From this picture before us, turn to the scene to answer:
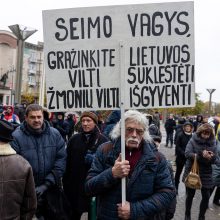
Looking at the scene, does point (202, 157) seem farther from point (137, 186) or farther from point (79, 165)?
point (137, 186)

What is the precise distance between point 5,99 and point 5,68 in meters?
12.5

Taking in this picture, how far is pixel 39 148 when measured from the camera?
461 cm

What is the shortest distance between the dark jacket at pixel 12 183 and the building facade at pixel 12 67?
25359mm

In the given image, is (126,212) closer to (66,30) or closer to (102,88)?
(102,88)

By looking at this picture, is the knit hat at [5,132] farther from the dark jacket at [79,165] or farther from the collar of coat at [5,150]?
the dark jacket at [79,165]

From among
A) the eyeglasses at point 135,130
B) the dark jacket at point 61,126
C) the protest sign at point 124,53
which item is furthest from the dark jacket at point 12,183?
the dark jacket at point 61,126

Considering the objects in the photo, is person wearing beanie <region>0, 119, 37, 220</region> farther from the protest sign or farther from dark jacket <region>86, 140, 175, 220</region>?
the protest sign

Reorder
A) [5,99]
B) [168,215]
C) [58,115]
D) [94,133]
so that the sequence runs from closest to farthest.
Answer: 1. [168,215]
2. [94,133]
3. [58,115]
4. [5,99]

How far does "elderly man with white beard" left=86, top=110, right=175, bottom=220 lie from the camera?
3.19 meters

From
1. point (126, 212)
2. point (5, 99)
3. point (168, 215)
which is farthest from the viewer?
point (5, 99)

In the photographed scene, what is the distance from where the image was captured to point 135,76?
11.5 ft

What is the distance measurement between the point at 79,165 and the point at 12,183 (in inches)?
76.7

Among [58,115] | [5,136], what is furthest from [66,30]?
[58,115]

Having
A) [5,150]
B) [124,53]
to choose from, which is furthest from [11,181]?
[124,53]
